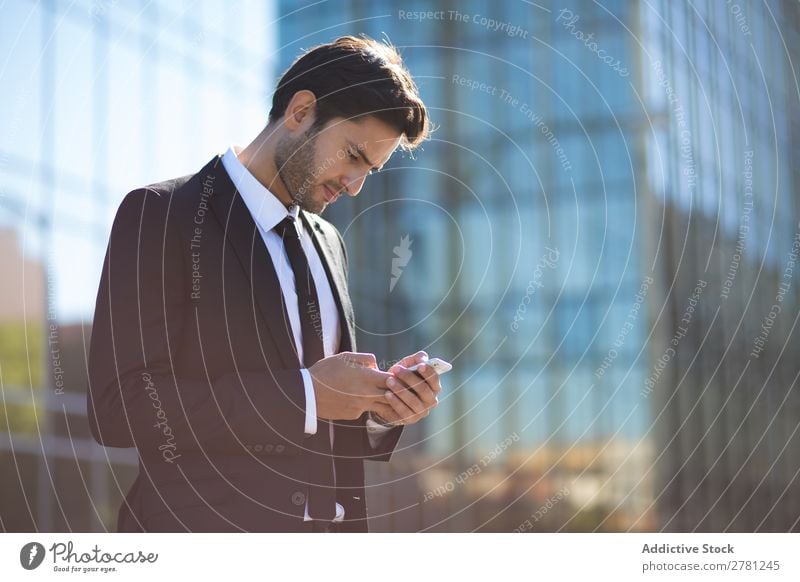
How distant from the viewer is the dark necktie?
258 cm

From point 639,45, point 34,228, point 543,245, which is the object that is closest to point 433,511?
point 543,245

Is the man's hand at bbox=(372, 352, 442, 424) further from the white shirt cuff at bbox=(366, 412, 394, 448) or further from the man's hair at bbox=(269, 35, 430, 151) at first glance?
the man's hair at bbox=(269, 35, 430, 151)

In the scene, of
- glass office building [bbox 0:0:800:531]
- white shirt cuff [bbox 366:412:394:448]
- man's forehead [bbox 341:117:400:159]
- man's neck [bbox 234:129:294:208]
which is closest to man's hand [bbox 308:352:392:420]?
white shirt cuff [bbox 366:412:394:448]

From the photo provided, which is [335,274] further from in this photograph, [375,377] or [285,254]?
[375,377]

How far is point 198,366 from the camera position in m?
2.57

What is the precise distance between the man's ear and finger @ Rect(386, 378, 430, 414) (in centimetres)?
73

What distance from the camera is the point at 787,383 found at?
1475 cm

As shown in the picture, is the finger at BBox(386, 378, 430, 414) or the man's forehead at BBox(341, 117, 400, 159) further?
the man's forehead at BBox(341, 117, 400, 159)

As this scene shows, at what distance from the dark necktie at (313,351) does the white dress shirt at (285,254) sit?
0.01 metres

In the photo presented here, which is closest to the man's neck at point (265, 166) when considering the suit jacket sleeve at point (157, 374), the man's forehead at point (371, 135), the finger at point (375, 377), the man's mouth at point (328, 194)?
the man's mouth at point (328, 194)

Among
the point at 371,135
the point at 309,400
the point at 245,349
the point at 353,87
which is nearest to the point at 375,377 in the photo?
the point at 309,400

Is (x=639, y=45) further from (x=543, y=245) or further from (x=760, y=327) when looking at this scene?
(x=760, y=327)

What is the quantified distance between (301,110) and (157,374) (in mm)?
829

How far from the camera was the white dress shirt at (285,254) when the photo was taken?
260 centimetres
